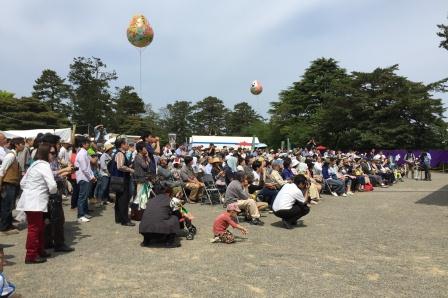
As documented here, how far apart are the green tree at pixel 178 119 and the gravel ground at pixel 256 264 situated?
81168 millimetres

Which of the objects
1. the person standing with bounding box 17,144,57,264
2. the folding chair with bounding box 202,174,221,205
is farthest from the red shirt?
the folding chair with bounding box 202,174,221,205

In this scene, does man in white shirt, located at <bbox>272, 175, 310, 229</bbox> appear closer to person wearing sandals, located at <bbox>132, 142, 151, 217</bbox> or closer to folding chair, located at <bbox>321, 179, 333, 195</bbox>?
person wearing sandals, located at <bbox>132, 142, 151, 217</bbox>

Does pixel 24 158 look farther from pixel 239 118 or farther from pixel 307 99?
pixel 239 118

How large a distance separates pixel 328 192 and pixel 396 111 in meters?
24.6

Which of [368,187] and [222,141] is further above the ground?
[222,141]

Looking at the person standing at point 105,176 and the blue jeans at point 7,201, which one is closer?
the blue jeans at point 7,201

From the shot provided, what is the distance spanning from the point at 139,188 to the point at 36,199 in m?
2.97

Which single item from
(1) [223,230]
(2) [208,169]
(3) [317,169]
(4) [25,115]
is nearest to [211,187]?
(2) [208,169]

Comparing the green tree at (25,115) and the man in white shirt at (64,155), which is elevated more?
the green tree at (25,115)

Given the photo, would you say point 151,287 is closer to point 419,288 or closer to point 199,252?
point 199,252

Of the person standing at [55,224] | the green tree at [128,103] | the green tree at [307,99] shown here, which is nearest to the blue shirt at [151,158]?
the person standing at [55,224]

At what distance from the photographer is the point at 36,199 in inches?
213

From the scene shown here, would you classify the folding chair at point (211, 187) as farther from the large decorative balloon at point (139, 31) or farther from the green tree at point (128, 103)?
the green tree at point (128, 103)

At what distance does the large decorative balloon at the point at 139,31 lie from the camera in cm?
1541
